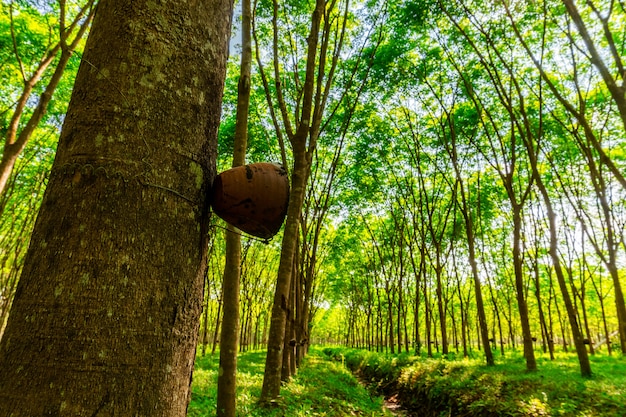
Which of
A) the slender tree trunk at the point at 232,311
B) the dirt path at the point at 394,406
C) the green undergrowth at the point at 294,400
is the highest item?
the slender tree trunk at the point at 232,311

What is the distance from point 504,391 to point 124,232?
31.2ft

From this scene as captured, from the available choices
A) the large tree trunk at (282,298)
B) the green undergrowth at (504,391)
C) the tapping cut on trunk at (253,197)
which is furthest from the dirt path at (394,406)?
the tapping cut on trunk at (253,197)

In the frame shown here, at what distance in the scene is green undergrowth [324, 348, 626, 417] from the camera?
6652mm

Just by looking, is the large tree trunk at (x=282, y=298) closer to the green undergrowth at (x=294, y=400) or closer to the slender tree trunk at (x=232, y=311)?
the green undergrowth at (x=294, y=400)

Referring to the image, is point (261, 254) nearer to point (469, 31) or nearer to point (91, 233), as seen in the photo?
point (469, 31)

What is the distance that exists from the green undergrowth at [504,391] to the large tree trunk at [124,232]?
7884 mm

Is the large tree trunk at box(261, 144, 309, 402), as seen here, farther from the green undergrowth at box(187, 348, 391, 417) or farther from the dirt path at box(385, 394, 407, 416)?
the dirt path at box(385, 394, 407, 416)

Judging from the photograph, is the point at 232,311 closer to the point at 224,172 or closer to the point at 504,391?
the point at 224,172

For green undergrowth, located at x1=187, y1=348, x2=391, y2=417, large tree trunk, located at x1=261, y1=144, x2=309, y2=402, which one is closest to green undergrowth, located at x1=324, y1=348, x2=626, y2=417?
green undergrowth, located at x1=187, y1=348, x2=391, y2=417

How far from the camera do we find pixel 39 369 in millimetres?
781

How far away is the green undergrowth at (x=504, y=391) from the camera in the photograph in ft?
21.8

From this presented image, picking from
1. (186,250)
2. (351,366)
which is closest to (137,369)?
(186,250)

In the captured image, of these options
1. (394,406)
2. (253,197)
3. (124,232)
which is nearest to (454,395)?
(394,406)

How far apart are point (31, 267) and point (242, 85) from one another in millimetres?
4595
